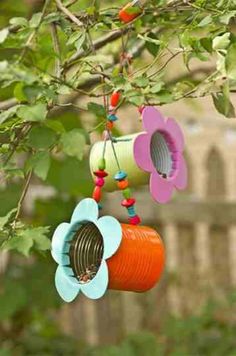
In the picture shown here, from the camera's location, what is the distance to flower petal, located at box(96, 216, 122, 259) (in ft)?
4.01

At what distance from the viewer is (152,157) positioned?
1346 millimetres

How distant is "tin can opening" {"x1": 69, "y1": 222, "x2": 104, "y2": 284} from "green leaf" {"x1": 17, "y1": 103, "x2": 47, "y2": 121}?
0.89 feet

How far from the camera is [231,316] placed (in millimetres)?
3043

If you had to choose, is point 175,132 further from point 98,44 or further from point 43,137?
point 98,44

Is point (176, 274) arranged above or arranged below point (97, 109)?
above

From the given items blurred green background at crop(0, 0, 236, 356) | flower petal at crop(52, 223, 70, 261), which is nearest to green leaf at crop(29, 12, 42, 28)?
flower petal at crop(52, 223, 70, 261)

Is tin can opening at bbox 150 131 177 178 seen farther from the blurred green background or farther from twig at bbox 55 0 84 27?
the blurred green background

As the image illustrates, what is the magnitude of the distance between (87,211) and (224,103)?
223 millimetres

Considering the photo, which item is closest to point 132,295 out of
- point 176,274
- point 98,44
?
point 176,274

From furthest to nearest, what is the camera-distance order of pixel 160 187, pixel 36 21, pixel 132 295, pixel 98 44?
pixel 132 295, pixel 98 44, pixel 160 187, pixel 36 21

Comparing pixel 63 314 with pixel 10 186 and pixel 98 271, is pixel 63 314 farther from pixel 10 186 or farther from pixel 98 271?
pixel 98 271

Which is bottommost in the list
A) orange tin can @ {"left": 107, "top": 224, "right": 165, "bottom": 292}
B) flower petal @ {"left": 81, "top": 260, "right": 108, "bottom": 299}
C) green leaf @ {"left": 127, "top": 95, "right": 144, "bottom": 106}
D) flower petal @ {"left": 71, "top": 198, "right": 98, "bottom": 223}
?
flower petal @ {"left": 81, "top": 260, "right": 108, "bottom": 299}

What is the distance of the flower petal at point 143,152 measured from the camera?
124 centimetres

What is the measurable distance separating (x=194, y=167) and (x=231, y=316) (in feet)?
3.95
